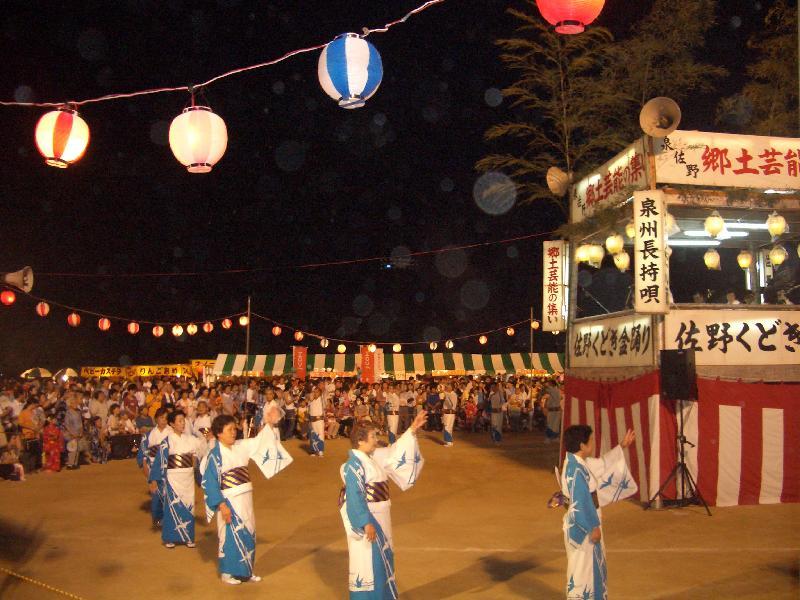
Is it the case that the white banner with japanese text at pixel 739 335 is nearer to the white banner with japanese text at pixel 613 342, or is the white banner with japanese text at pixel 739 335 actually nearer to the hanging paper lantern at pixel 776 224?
the white banner with japanese text at pixel 613 342

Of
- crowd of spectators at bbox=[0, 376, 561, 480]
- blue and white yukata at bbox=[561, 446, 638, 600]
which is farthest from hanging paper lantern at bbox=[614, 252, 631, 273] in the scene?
blue and white yukata at bbox=[561, 446, 638, 600]

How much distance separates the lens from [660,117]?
10352 millimetres

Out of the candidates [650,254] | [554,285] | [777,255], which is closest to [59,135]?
[650,254]

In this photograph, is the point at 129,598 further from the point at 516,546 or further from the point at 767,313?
the point at 767,313

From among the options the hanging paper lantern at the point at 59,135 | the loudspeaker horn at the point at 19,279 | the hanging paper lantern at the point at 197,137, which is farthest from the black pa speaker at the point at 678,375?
the loudspeaker horn at the point at 19,279

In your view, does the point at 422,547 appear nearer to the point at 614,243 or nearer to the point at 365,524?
the point at 365,524

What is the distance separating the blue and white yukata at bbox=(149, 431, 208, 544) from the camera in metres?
8.38

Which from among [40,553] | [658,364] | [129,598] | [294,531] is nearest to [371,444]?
[129,598]

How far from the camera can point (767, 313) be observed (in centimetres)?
1092

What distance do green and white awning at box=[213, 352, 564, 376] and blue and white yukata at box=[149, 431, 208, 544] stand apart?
24.7 meters

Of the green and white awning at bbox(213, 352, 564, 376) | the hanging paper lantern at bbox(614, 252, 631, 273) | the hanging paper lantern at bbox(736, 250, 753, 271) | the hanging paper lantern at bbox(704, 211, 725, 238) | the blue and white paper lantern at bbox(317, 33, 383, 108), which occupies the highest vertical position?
the blue and white paper lantern at bbox(317, 33, 383, 108)

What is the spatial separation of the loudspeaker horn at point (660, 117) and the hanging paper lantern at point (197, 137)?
5.86m

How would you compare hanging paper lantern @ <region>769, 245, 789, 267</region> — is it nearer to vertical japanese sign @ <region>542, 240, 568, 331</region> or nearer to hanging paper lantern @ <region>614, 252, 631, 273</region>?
hanging paper lantern @ <region>614, 252, 631, 273</region>

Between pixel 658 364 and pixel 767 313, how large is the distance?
1925 mm
